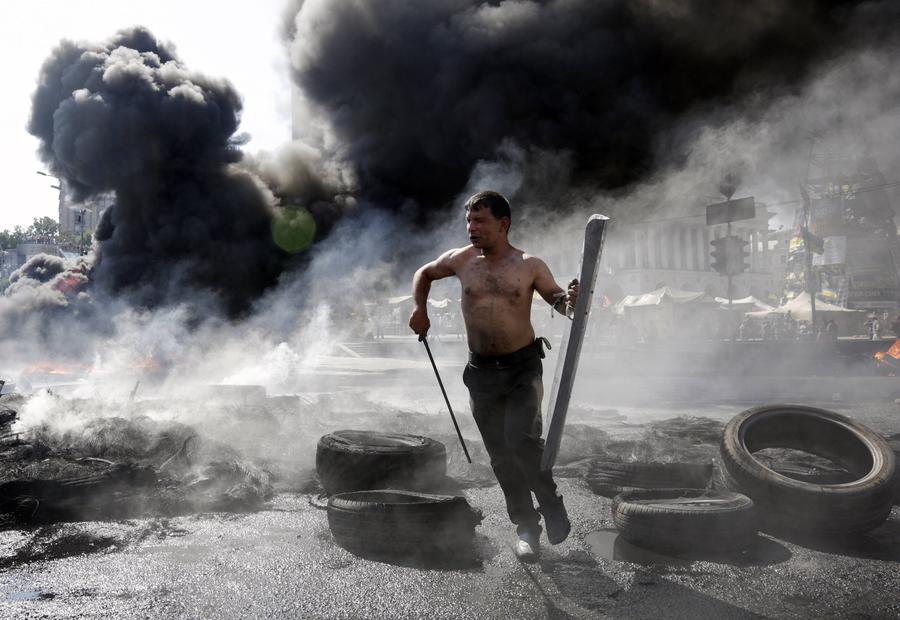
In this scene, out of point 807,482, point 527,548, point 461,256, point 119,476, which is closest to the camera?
point 527,548

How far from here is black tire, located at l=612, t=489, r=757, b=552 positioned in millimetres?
3068

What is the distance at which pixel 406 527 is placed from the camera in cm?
311

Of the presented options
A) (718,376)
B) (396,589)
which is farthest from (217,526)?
(718,376)

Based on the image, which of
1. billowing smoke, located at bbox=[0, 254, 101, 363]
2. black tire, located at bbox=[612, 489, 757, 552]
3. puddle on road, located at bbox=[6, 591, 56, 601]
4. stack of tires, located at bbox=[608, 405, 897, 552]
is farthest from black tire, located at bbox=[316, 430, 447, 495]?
billowing smoke, located at bbox=[0, 254, 101, 363]

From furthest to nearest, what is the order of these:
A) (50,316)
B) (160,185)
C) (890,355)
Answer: (890,355) < (50,316) < (160,185)

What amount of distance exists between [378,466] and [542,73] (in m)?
6.49

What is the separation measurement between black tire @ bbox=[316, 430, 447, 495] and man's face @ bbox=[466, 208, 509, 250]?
184 centimetres

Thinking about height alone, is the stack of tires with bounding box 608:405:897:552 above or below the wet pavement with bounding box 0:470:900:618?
above

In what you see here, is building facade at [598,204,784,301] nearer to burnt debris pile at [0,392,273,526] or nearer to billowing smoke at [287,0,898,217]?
billowing smoke at [287,0,898,217]

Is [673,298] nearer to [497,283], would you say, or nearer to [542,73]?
[542,73]

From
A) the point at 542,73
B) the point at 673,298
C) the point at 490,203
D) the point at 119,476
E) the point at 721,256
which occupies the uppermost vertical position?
the point at 542,73

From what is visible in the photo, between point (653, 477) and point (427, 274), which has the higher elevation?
point (427, 274)

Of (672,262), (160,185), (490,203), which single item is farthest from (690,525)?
(672,262)

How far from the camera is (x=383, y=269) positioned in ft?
42.9
